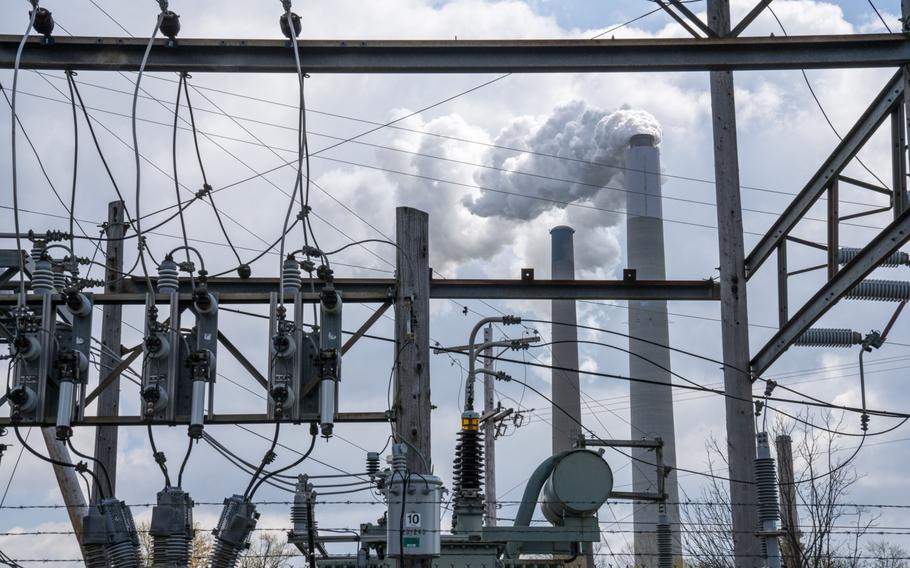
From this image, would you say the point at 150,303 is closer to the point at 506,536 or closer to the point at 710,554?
the point at 506,536

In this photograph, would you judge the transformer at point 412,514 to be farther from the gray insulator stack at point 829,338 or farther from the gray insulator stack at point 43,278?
the gray insulator stack at point 829,338

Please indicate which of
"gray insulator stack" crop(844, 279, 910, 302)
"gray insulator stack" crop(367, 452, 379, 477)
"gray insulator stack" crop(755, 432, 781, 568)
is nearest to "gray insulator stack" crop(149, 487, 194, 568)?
"gray insulator stack" crop(755, 432, 781, 568)

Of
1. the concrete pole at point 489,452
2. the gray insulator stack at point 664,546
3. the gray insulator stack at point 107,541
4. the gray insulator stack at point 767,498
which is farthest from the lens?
the concrete pole at point 489,452

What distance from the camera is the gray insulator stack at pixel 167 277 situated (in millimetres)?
10984

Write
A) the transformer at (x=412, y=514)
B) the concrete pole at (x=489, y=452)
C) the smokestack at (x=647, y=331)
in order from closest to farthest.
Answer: the transformer at (x=412, y=514) < the concrete pole at (x=489, y=452) < the smokestack at (x=647, y=331)

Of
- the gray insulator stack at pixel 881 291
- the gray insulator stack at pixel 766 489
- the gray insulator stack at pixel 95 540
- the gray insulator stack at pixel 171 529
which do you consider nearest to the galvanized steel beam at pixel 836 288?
the gray insulator stack at pixel 881 291

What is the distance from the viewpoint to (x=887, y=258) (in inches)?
468

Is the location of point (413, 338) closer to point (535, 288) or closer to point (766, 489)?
point (766, 489)

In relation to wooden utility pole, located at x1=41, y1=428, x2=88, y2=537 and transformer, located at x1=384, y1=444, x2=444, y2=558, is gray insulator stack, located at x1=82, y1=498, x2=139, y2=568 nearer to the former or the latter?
transformer, located at x1=384, y1=444, x2=444, y2=558

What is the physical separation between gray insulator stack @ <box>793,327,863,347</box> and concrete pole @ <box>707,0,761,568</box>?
0.77 meters

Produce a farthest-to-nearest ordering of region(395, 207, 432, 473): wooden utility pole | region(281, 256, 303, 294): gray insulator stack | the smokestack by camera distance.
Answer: the smokestack → region(281, 256, 303, 294): gray insulator stack → region(395, 207, 432, 473): wooden utility pole

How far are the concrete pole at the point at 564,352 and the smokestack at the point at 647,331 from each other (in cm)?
341

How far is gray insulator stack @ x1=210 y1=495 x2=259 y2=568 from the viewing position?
10.0m

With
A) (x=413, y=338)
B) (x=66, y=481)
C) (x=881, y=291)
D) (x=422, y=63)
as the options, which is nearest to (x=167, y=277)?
(x=413, y=338)
